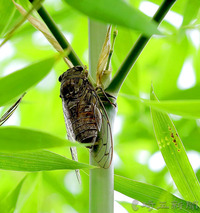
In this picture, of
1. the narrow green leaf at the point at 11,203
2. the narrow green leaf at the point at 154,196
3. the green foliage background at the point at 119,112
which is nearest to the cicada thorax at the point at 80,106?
the narrow green leaf at the point at 154,196

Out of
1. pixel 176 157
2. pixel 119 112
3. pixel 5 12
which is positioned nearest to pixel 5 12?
pixel 5 12

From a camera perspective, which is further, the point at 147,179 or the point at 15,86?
the point at 147,179

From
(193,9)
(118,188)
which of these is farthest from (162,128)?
(193,9)

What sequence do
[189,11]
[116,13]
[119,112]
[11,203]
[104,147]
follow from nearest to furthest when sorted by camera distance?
[116,13]
[189,11]
[104,147]
[11,203]
[119,112]

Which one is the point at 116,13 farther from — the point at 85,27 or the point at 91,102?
the point at 85,27

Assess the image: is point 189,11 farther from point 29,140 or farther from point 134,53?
point 29,140

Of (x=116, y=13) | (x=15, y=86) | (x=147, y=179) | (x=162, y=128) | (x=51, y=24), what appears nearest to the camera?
(x=116, y=13)
